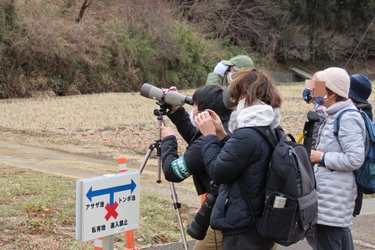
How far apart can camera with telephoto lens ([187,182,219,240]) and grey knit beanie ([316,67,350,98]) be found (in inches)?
48.6

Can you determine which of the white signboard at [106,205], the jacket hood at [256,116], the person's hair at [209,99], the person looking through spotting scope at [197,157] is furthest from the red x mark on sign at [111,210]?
the jacket hood at [256,116]

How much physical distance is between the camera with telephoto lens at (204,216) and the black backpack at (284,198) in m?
0.40

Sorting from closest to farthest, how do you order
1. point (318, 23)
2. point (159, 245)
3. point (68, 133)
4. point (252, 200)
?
point (252, 200), point (159, 245), point (68, 133), point (318, 23)

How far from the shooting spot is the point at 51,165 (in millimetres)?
11352

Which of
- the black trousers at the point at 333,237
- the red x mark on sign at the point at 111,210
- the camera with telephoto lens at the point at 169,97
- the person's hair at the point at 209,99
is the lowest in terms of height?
the black trousers at the point at 333,237

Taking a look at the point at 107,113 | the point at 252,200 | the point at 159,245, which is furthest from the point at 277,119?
the point at 107,113

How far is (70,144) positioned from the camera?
1414cm

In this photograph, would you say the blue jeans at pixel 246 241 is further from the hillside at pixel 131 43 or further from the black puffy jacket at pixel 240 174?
the hillside at pixel 131 43

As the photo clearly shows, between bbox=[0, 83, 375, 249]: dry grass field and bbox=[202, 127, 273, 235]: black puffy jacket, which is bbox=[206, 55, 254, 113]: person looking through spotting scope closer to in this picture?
bbox=[0, 83, 375, 249]: dry grass field

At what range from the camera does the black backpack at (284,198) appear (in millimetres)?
3572

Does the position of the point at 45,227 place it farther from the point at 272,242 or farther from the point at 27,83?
the point at 27,83

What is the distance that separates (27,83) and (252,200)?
24.7 metres

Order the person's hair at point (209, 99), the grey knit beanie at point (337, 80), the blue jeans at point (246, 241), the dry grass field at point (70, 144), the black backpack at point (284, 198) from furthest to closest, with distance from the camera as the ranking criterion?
the dry grass field at point (70, 144)
the grey knit beanie at point (337, 80)
the person's hair at point (209, 99)
the blue jeans at point (246, 241)
the black backpack at point (284, 198)

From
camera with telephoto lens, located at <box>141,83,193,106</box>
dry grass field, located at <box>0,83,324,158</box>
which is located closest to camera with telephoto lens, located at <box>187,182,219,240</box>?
camera with telephoto lens, located at <box>141,83,193,106</box>
